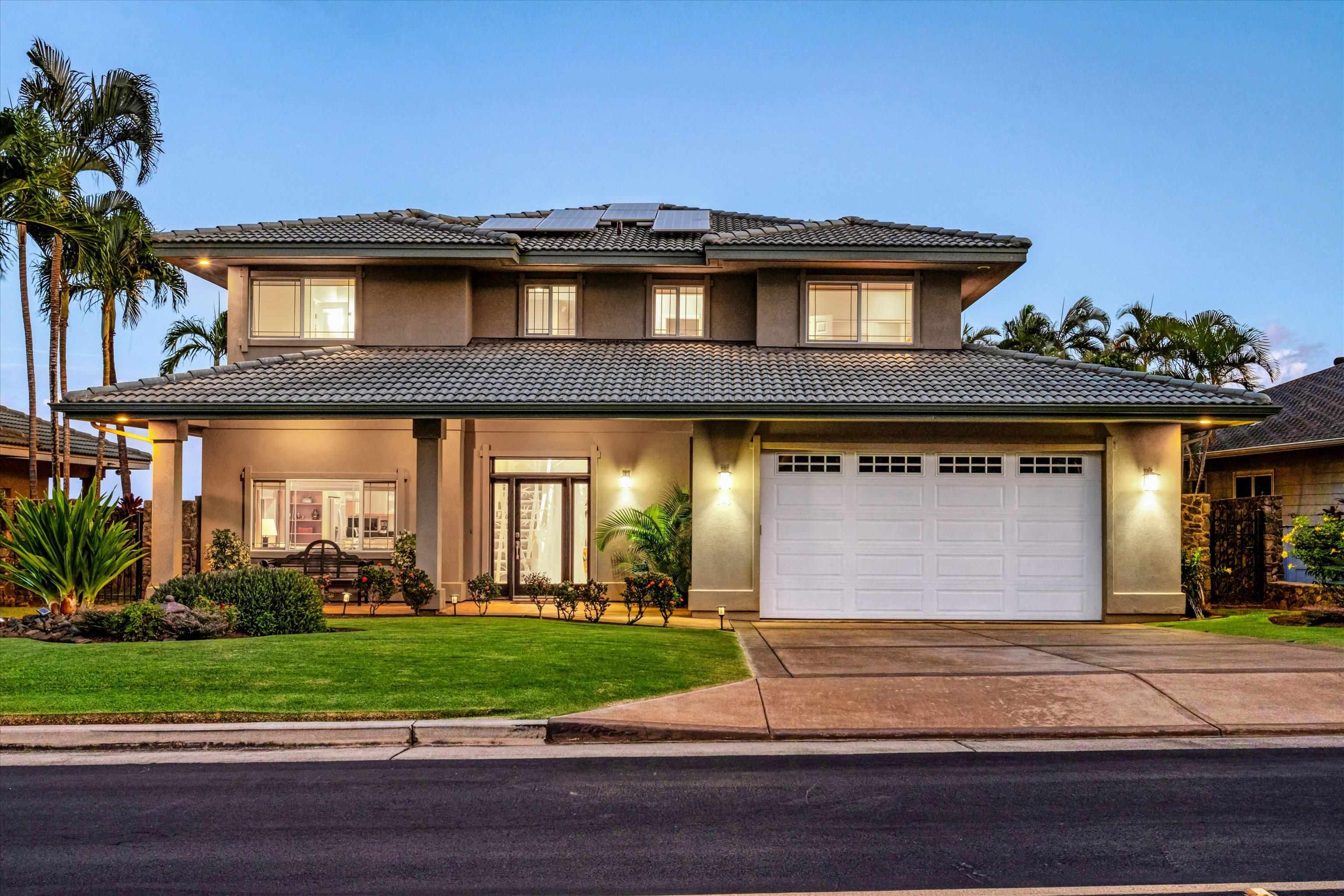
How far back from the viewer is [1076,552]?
15.8 metres

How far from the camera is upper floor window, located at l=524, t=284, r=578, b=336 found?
18.9 metres

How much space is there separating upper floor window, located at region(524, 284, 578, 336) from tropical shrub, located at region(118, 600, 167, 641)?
29.0 ft

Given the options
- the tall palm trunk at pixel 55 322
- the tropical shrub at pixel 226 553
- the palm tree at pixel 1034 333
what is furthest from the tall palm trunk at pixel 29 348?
the palm tree at pixel 1034 333

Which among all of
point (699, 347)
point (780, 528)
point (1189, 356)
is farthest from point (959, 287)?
point (1189, 356)

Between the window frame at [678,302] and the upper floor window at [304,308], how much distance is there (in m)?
5.49

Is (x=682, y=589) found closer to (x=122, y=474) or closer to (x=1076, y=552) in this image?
(x=1076, y=552)

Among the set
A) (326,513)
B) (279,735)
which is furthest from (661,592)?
(279,735)

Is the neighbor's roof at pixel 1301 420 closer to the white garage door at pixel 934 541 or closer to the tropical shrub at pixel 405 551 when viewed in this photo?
the white garage door at pixel 934 541

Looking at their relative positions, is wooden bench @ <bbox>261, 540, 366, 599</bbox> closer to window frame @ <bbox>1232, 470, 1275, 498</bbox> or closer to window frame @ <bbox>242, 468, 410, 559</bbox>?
window frame @ <bbox>242, 468, 410, 559</bbox>

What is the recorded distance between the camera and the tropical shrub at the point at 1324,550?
15.5 m

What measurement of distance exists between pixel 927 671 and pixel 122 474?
2408cm

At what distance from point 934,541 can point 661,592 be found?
4.55 meters

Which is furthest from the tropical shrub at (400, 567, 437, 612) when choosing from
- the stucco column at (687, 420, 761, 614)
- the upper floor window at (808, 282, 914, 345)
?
the upper floor window at (808, 282, 914, 345)

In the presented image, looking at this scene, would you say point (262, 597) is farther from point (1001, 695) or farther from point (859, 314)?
point (859, 314)
